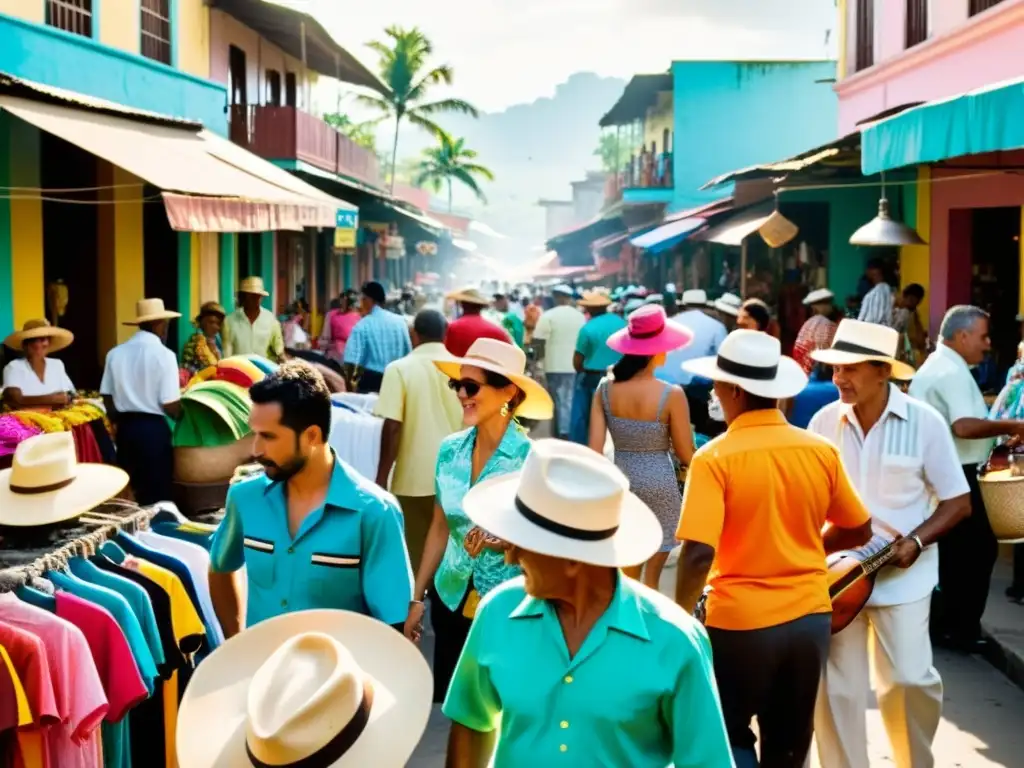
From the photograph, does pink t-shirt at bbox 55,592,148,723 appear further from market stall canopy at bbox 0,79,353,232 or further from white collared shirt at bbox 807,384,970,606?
market stall canopy at bbox 0,79,353,232

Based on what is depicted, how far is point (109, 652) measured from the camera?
4.49 m

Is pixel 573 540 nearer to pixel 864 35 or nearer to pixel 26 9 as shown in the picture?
pixel 26 9

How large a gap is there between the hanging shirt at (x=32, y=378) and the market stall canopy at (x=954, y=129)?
5923mm

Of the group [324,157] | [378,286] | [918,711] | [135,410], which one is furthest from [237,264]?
[918,711]

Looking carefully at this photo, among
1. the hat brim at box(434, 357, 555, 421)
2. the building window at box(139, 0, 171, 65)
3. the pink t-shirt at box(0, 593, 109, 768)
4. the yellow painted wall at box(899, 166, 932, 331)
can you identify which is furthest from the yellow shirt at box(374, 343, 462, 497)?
the building window at box(139, 0, 171, 65)

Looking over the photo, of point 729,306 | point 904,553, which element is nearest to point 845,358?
point 904,553

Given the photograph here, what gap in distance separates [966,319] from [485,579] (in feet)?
9.99

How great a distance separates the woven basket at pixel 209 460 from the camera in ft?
25.8

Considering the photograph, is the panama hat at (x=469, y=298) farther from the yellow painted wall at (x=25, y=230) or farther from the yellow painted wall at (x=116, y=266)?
the yellow painted wall at (x=116, y=266)

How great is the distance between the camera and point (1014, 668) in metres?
7.27

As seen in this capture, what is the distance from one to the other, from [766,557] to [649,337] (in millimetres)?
2649

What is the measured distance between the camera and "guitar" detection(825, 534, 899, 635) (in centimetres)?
485

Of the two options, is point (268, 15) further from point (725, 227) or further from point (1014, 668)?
point (1014, 668)

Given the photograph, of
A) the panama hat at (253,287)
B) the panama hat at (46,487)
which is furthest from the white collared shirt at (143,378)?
the panama hat at (46,487)
